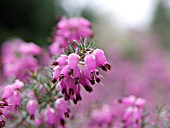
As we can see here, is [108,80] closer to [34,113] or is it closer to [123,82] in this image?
[123,82]

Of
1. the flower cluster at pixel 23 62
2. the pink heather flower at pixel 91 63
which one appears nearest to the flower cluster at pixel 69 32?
the flower cluster at pixel 23 62

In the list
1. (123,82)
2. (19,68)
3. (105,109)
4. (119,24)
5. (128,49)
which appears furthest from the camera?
(119,24)

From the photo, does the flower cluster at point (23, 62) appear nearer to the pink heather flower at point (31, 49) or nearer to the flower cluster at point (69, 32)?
the pink heather flower at point (31, 49)

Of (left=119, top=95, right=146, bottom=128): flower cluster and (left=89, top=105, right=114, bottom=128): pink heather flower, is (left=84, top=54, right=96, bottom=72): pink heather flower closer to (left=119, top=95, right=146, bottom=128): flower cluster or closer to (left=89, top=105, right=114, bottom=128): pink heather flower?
(left=119, top=95, right=146, bottom=128): flower cluster

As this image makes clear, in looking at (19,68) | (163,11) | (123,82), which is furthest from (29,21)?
(163,11)

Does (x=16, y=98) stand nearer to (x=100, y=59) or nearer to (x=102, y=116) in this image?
(x=100, y=59)

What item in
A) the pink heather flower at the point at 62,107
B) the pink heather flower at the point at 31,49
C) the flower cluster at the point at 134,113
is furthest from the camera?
the pink heather flower at the point at 31,49

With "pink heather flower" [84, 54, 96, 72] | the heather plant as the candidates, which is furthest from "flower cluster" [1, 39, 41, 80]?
"pink heather flower" [84, 54, 96, 72]
